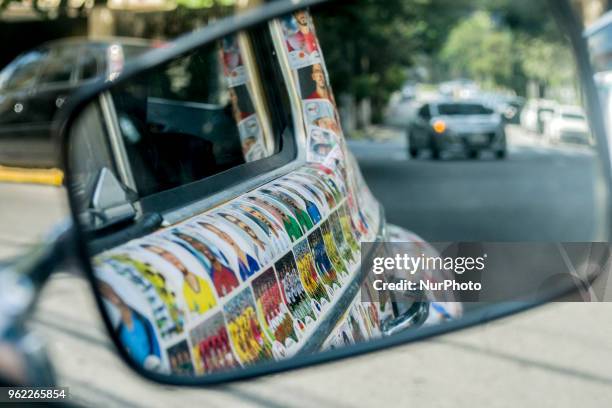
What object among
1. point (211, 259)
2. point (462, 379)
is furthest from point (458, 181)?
point (462, 379)

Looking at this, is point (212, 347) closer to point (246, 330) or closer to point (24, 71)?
point (246, 330)

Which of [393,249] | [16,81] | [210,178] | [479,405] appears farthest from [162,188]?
[16,81]

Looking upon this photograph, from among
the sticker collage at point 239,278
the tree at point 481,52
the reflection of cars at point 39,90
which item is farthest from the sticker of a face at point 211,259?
the reflection of cars at point 39,90

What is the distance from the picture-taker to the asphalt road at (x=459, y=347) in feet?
5.84

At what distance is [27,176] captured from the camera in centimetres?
1052

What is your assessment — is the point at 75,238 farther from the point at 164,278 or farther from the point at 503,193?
the point at 503,193

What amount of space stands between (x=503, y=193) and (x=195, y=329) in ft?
6.90

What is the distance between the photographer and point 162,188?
4.30ft

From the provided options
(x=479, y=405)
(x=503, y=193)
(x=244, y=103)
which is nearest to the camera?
(x=244, y=103)

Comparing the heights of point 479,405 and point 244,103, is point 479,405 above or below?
below

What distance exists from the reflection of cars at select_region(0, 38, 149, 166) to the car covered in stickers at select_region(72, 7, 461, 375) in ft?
30.1

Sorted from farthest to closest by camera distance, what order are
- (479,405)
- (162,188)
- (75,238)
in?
(479,405) < (162,188) < (75,238)

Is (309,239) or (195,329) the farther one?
(309,239)

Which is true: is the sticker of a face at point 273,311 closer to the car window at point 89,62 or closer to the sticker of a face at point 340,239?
the sticker of a face at point 340,239
